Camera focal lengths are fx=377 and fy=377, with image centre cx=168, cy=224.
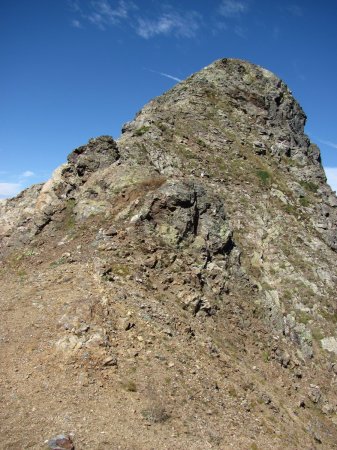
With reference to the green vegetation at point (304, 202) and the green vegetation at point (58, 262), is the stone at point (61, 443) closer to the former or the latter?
the green vegetation at point (58, 262)

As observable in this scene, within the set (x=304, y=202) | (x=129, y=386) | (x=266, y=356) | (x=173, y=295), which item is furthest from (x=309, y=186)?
(x=129, y=386)

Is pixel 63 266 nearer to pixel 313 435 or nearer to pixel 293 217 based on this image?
pixel 313 435

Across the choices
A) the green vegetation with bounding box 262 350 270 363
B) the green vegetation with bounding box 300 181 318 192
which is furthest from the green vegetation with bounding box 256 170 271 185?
the green vegetation with bounding box 262 350 270 363

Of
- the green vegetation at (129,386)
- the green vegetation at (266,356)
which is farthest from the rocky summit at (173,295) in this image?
the green vegetation at (266,356)

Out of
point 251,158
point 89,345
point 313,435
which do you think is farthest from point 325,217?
point 89,345

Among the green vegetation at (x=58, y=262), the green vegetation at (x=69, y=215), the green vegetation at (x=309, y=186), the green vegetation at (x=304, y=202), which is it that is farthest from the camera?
Result: the green vegetation at (x=309, y=186)

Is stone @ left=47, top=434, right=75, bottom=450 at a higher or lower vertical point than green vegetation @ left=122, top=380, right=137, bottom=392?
lower

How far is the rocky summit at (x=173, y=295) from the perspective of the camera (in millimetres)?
15492

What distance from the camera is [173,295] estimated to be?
77.4ft

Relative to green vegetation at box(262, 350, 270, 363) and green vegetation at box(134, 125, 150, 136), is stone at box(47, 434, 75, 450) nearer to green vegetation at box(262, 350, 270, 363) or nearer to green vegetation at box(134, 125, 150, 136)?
green vegetation at box(262, 350, 270, 363)

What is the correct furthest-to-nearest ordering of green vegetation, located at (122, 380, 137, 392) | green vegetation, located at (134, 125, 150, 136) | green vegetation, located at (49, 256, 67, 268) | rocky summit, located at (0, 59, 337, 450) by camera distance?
1. green vegetation, located at (134, 125, 150, 136)
2. green vegetation, located at (49, 256, 67, 268)
3. green vegetation, located at (122, 380, 137, 392)
4. rocky summit, located at (0, 59, 337, 450)

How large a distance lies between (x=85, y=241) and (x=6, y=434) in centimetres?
1462

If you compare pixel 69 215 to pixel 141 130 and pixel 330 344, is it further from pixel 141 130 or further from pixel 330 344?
pixel 330 344

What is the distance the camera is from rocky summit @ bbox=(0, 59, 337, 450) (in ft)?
50.8
